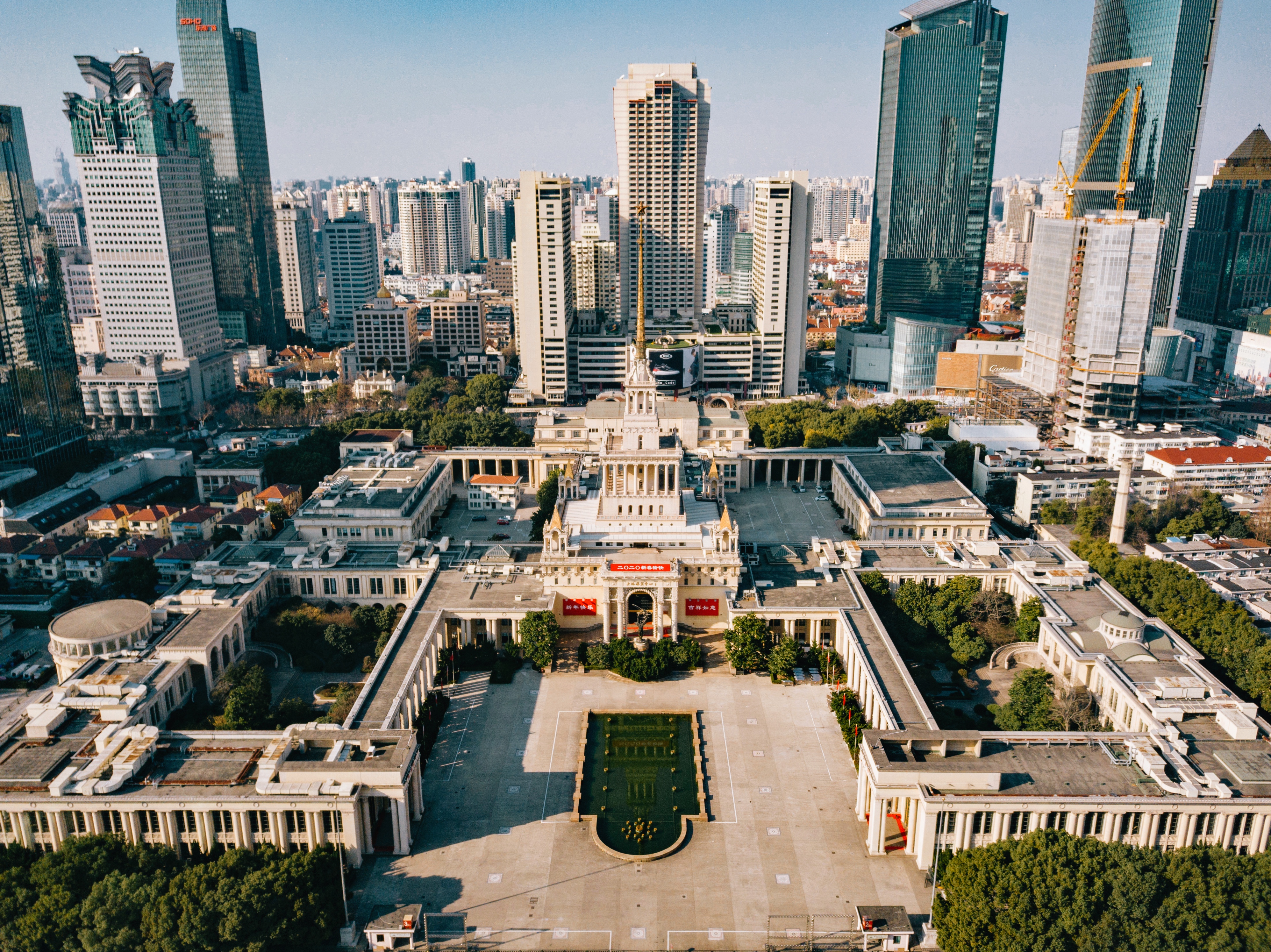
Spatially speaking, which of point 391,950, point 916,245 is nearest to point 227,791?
point 391,950

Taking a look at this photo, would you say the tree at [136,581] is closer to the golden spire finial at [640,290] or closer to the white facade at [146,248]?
the golden spire finial at [640,290]

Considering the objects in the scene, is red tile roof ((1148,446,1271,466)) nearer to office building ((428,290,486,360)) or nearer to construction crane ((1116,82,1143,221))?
construction crane ((1116,82,1143,221))

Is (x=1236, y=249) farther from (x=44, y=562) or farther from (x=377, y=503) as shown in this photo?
(x=44, y=562)

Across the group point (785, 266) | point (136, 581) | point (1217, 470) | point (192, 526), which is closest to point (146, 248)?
point (192, 526)

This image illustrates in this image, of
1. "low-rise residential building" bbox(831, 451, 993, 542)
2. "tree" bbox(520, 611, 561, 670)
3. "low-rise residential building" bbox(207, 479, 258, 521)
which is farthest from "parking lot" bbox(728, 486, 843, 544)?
"low-rise residential building" bbox(207, 479, 258, 521)

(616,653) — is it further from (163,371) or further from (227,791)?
(163,371)

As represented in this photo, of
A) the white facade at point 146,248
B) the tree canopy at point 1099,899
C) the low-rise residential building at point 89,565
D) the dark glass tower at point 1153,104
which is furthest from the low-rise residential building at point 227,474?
the dark glass tower at point 1153,104
